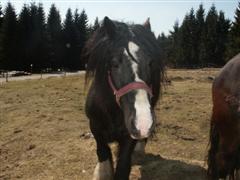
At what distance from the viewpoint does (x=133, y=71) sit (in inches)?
137

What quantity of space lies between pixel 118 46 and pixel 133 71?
39 centimetres

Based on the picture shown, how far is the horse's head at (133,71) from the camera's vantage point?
10.4 ft

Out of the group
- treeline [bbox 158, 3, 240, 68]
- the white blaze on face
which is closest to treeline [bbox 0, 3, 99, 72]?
treeline [bbox 158, 3, 240, 68]

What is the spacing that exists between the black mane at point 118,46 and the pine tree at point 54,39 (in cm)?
4914

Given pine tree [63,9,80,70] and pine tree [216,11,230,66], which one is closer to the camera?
pine tree [63,9,80,70]

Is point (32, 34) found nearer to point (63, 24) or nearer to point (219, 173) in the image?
point (63, 24)

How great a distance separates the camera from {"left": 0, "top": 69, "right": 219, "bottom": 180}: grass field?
540 centimetres

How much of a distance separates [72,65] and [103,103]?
53.1 m

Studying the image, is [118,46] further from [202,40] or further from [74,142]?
[202,40]

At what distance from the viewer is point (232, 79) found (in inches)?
186

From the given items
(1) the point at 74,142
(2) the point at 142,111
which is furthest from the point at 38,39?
(2) the point at 142,111

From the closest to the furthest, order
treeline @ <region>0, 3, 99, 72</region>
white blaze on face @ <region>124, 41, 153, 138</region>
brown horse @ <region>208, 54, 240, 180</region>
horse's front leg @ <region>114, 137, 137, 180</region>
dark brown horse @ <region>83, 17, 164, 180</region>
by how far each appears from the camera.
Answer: white blaze on face @ <region>124, 41, 153, 138</region>, dark brown horse @ <region>83, 17, 164, 180</region>, horse's front leg @ <region>114, 137, 137, 180</region>, brown horse @ <region>208, 54, 240, 180</region>, treeline @ <region>0, 3, 99, 72</region>

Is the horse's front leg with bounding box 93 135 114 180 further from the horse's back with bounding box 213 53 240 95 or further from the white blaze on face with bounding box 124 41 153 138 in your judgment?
the horse's back with bounding box 213 53 240 95

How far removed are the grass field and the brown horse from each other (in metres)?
0.33
